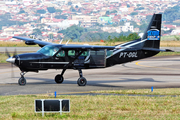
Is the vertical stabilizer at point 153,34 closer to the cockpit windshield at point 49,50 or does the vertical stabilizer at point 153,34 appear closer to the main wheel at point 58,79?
the main wheel at point 58,79

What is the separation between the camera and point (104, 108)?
13578 millimetres

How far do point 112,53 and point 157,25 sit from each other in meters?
4.21

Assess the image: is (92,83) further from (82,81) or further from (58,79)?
(58,79)

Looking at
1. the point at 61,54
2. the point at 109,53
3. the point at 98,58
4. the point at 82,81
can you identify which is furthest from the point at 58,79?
the point at 109,53

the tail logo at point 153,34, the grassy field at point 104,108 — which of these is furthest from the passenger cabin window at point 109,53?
the grassy field at point 104,108

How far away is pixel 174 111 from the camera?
13.1 m

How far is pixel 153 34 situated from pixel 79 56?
6.00 metres

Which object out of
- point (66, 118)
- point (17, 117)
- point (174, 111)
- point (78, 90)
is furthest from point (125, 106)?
point (78, 90)

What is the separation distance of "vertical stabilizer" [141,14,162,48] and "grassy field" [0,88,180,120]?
8604 millimetres

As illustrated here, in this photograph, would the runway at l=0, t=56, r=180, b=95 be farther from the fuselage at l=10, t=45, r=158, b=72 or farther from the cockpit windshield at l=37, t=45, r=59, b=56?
the cockpit windshield at l=37, t=45, r=59, b=56

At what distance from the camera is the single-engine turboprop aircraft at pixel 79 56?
21.1 m

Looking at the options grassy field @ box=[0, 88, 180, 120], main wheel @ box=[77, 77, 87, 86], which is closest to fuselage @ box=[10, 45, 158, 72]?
main wheel @ box=[77, 77, 87, 86]

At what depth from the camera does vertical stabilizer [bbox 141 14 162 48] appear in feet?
79.6

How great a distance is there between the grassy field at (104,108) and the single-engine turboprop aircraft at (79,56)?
189 inches
